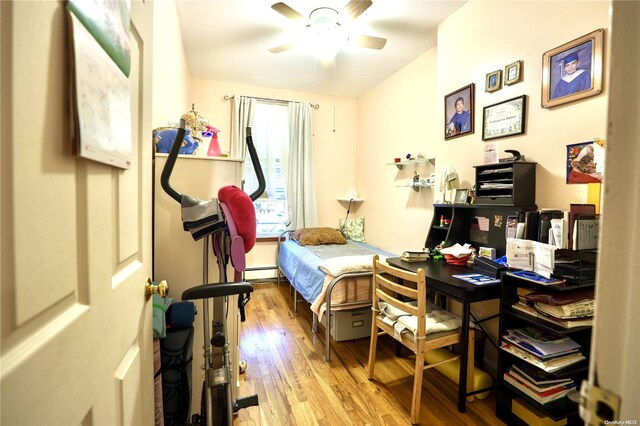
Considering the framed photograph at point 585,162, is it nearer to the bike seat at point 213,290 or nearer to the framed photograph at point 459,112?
the framed photograph at point 459,112

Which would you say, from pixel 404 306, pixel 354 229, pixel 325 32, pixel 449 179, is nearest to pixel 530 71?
pixel 449 179

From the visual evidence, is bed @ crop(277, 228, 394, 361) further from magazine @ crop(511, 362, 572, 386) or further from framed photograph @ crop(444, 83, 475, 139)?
framed photograph @ crop(444, 83, 475, 139)

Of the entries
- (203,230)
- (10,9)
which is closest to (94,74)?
(10,9)

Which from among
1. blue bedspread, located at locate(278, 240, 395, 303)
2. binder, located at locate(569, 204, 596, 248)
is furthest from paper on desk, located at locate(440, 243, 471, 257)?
blue bedspread, located at locate(278, 240, 395, 303)

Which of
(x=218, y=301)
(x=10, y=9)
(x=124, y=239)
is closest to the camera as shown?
(x=10, y=9)

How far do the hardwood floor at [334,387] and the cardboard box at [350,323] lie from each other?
7 centimetres

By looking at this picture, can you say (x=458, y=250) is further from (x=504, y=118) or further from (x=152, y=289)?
(x=152, y=289)

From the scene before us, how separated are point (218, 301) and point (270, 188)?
3218mm

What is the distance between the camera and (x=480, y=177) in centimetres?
207

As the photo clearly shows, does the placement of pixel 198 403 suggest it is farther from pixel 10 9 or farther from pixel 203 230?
pixel 10 9

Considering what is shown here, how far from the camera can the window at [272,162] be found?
166 inches

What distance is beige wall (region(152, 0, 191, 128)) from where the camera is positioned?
1.78 m

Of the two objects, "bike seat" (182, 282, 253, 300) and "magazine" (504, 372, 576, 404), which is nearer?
"bike seat" (182, 282, 253, 300)

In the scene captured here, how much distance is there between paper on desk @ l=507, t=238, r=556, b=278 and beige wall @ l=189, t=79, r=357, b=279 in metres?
3.09
